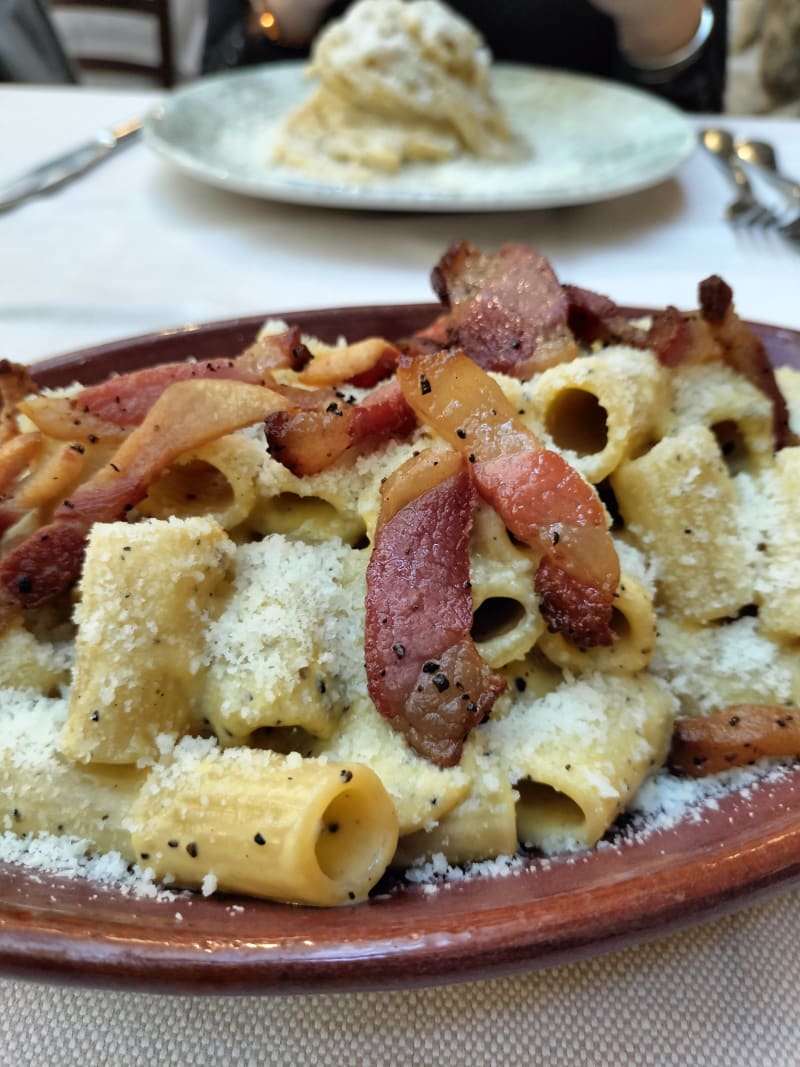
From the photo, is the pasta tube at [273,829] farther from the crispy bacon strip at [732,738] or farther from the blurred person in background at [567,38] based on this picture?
the blurred person in background at [567,38]

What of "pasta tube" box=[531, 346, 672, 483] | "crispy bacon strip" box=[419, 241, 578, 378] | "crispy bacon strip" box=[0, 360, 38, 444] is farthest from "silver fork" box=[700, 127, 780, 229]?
"crispy bacon strip" box=[0, 360, 38, 444]

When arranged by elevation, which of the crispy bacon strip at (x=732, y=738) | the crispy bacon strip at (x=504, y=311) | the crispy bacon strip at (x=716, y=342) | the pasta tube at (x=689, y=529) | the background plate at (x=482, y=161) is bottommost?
the background plate at (x=482, y=161)

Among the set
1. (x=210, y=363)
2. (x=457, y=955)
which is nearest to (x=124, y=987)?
(x=457, y=955)

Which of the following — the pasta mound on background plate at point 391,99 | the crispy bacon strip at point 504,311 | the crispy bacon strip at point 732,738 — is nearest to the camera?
the crispy bacon strip at point 732,738

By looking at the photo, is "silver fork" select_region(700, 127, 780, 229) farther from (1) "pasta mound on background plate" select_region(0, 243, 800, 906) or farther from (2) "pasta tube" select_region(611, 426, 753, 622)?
(2) "pasta tube" select_region(611, 426, 753, 622)

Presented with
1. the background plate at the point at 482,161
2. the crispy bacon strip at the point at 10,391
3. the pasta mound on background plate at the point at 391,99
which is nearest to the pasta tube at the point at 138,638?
the crispy bacon strip at the point at 10,391

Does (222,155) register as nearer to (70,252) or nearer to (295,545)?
(70,252)

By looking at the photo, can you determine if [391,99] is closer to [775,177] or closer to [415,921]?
[775,177]
